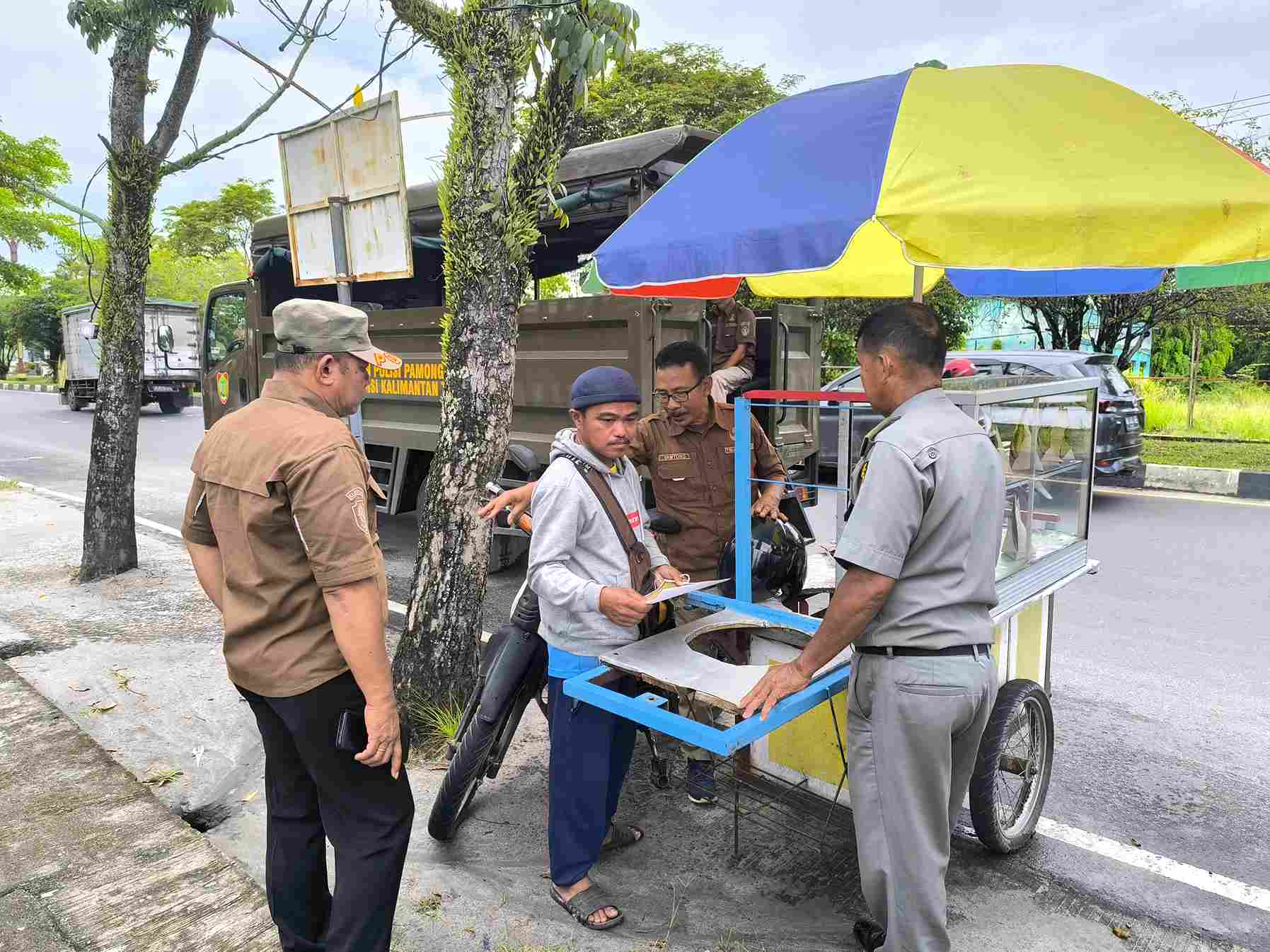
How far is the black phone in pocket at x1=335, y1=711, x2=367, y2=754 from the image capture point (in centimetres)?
199

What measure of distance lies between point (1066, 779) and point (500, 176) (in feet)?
10.5

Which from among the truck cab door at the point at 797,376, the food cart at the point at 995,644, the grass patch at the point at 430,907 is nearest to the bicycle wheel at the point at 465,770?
the grass patch at the point at 430,907

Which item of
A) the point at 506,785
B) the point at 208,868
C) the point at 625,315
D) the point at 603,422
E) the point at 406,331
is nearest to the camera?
the point at 603,422

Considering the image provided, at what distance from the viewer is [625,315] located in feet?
17.5

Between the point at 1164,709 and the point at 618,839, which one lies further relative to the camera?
the point at 1164,709

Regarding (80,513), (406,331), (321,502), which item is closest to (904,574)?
(321,502)

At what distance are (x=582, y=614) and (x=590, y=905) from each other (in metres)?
0.80

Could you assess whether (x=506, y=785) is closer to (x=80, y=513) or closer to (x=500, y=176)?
(x=500, y=176)

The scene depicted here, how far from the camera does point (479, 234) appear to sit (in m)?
3.56

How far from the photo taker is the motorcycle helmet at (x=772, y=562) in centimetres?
306

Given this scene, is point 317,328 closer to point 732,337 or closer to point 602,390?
point 602,390

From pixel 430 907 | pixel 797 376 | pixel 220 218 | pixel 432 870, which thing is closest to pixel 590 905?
pixel 430 907

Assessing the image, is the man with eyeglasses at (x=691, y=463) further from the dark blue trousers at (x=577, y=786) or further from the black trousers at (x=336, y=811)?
the black trousers at (x=336, y=811)

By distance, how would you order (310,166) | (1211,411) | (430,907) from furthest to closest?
(1211,411) → (310,166) → (430,907)
